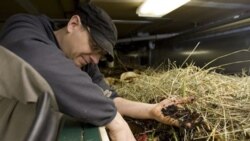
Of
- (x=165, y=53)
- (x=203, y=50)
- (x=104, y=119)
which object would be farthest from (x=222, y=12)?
(x=104, y=119)

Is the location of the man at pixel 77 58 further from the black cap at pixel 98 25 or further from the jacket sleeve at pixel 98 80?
the jacket sleeve at pixel 98 80

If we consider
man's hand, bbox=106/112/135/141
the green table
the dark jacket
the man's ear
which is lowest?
man's hand, bbox=106/112/135/141

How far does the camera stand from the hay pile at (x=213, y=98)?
0.87m

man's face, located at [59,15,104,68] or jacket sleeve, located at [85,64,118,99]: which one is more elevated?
man's face, located at [59,15,104,68]

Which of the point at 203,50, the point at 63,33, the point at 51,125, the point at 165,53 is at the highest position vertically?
the point at 63,33

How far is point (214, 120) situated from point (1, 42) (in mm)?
798

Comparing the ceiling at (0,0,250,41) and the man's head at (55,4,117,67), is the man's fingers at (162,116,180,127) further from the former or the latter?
Answer: the ceiling at (0,0,250,41)

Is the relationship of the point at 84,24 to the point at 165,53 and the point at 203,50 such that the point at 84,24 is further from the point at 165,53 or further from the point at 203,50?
the point at 165,53

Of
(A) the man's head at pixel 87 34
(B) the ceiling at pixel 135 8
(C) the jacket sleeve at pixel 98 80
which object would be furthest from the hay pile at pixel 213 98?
(B) the ceiling at pixel 135 8

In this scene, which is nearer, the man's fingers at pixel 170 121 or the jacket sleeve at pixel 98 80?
the man's fingers at pixel 170 121

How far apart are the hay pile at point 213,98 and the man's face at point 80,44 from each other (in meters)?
0.32

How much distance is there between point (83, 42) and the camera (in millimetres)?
1196

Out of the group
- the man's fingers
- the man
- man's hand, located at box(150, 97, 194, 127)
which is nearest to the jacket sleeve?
the man

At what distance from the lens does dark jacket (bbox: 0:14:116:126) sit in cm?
89
